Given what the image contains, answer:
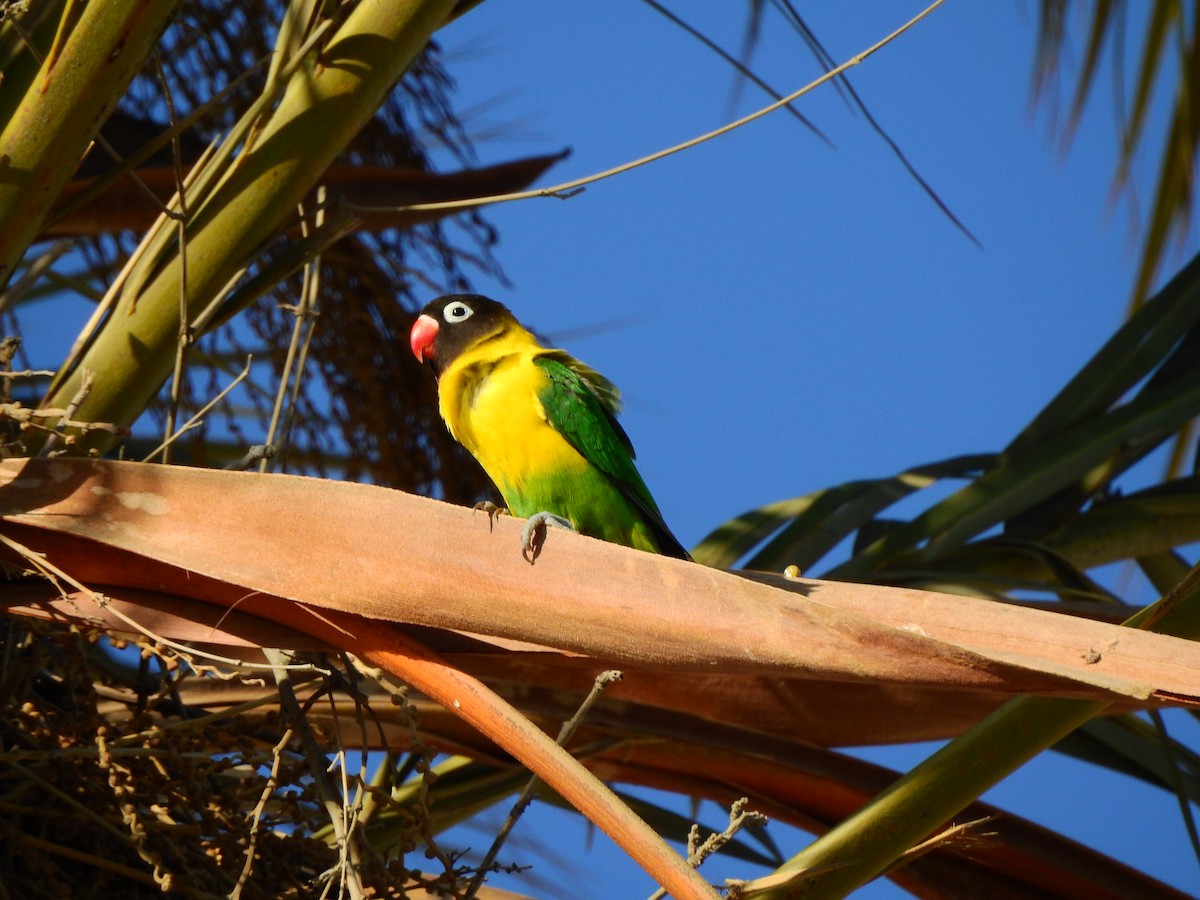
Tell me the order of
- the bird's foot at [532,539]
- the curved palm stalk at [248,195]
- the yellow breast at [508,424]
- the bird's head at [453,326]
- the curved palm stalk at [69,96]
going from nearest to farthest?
the bird's foot at [532,539] → the curved palm stalk at [69,96] → the curved palm stalk at [248,195] → the yellow breast at [508,424] → the bird's head at [453,326]

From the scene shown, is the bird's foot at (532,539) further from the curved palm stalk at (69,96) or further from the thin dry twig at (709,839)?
the curved palm stalk at (69,96)

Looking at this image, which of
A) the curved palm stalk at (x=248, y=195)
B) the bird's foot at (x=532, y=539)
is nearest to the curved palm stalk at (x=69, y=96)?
the curved palm stalk at (x=248, y=195)

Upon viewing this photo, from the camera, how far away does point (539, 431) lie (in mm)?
2100

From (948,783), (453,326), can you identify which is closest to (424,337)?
(453,326)

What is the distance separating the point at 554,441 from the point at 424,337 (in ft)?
1.43

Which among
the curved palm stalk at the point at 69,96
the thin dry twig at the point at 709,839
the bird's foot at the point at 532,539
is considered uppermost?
the curved palm stalk at the point at 69,96

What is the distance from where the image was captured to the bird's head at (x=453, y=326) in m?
2.34

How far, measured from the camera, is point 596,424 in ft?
7.01

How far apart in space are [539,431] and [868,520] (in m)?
0.58

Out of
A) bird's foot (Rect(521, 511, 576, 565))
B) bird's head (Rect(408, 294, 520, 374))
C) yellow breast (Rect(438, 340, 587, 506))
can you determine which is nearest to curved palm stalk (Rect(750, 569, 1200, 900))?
bird's foot (Rect(521, 511, 576, 565))

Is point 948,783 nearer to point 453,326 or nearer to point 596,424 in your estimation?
point 596,424

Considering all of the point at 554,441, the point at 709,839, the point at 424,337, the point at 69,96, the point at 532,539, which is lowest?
the point at 709,839

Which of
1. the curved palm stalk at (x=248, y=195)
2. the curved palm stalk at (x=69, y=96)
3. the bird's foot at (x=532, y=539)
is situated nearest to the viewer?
the bird's foot at (x=532, y=539)

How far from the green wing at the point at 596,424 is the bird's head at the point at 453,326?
19cm
